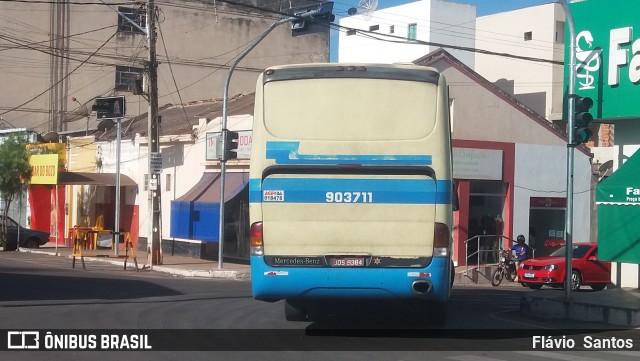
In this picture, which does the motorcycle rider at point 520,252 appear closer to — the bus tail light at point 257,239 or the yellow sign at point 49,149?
the bus tail light at point 257,239

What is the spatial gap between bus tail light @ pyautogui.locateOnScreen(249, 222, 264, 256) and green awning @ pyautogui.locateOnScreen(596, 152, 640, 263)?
8.48 m

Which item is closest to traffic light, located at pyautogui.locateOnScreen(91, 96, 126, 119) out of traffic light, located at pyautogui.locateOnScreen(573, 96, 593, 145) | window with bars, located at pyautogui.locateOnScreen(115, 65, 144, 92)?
window with bars, located at pyautogui.locateOnScreen(115, 65, 144, 92)

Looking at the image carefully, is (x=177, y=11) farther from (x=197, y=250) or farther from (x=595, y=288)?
(x=595, y=288)

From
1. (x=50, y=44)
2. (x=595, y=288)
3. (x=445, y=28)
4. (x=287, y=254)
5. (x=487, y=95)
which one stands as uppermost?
(x=445, y=28)

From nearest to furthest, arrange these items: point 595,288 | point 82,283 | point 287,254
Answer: point 287,254
point 82,283
point 595,288

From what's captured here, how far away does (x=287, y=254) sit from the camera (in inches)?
455

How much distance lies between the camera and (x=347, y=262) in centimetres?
1148

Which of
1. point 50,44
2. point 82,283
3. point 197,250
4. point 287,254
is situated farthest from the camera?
point 50,44

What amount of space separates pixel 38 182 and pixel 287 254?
26.6 m

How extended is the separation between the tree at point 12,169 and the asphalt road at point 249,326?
17.0m

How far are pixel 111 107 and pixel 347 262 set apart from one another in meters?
23.0

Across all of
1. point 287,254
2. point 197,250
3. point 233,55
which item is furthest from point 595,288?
point 233,55

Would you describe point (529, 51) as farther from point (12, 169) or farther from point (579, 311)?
point (579, 311)

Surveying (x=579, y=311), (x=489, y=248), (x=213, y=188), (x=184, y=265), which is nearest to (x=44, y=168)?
(x=213, y=188)
